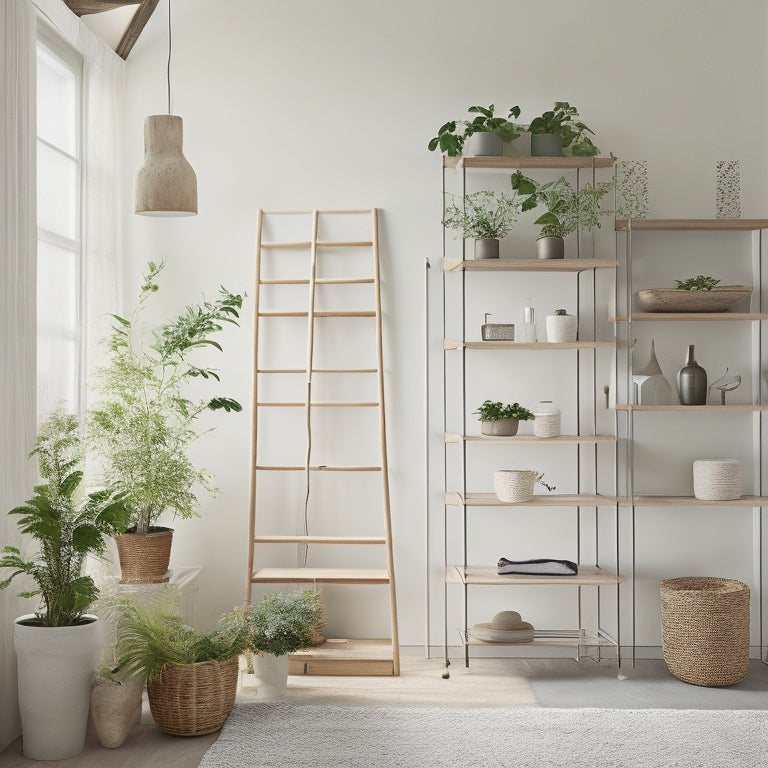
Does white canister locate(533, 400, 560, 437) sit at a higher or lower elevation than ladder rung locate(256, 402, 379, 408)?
lower

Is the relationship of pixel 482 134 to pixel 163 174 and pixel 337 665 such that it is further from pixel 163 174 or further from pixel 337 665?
pixel 337 665

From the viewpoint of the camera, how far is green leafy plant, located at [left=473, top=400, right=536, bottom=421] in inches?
191

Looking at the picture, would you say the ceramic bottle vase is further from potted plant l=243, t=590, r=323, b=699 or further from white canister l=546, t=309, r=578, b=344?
potted plant l=243, t=590, r=323, b=699

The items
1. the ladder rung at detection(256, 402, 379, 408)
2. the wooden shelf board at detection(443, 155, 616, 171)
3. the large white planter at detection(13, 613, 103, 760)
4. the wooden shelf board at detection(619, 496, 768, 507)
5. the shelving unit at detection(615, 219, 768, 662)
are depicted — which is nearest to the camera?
the large white planter at detection(13, 613, 103, 760)

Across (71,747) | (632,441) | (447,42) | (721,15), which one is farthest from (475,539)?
(721,15)

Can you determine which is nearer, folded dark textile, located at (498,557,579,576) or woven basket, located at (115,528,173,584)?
woven basket, located at (115,528,173,584)

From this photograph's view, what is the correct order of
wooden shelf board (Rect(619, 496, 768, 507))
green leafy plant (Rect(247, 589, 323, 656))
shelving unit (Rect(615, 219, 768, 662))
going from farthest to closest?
shelving unit (Rect(615, 219, 768, 662))
wooden shelf board (Rect(619, 496, 768, 507))
green leafy plant (Rect(247, 589, 323, 656))

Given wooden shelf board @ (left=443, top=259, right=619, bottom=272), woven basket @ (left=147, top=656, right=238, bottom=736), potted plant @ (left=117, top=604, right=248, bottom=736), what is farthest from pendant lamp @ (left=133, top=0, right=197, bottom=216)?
woven basket @ (left=147, top=656, right=238, bottom=736)

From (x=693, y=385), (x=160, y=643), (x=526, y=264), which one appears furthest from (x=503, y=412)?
(x=160, y=643)

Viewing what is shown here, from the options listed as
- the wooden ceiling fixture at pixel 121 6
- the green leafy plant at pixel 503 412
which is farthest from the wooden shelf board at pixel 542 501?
the wooden ceiling fixture at pixel 121 6

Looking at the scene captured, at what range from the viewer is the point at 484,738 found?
3.95m

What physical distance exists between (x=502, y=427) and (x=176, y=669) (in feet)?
6.62

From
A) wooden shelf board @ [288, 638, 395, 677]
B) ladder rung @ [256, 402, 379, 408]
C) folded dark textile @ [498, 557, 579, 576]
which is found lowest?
wooden shelf board @ [288, 638, 395, 677]

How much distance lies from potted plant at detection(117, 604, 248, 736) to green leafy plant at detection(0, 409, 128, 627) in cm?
26
